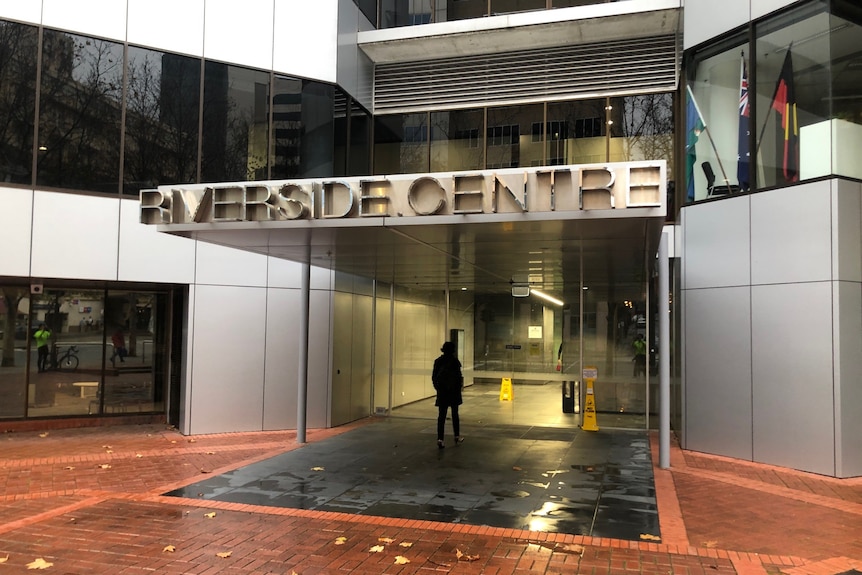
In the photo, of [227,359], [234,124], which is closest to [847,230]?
[227,359]

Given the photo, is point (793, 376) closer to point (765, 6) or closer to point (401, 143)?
point (765, 6)

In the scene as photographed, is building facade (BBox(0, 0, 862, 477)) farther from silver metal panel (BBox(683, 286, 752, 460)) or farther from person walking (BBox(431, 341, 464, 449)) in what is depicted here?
person walking (BBox(431, 341, 464, 449))

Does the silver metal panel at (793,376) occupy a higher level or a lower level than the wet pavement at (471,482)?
higher

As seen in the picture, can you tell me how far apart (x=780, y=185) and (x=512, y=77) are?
22.6ft

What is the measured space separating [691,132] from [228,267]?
9486mm

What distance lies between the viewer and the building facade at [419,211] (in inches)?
383

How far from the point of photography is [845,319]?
9594 millimetres

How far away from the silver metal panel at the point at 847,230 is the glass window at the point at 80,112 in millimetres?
12347

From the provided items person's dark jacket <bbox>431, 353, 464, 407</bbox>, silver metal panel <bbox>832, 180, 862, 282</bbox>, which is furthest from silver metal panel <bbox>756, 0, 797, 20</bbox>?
person's dark jacket <bbox>431, 353, 464, 407</bbox>

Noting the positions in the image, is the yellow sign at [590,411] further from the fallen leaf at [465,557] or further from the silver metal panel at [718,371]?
the fallen leaf at [465,557]

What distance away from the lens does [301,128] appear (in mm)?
13656

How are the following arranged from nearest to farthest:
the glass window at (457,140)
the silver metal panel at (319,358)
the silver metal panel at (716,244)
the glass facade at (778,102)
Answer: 1. the glass facade at (778,102)
2. the silver metal panel at (716,244)
3. the silver metal panel at (319,358)
4. the glass window at (457,140)

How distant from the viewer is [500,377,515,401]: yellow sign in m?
15.0

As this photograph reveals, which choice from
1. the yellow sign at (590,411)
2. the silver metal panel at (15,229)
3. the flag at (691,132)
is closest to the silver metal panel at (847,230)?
the flag at (691,132)
